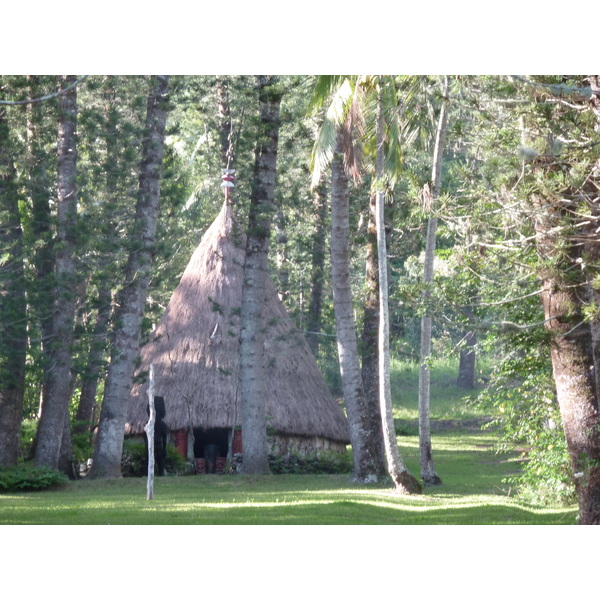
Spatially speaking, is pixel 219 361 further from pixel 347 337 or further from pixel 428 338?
pixel 428 338

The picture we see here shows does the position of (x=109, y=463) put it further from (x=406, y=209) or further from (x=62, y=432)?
(x=406, y=209)

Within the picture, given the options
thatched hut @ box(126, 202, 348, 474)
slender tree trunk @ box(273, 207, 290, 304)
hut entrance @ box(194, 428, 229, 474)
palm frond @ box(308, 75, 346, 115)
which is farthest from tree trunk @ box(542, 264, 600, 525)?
slender tree trunk @ box(273, 207, 290, 304)

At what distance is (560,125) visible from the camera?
28.2ft

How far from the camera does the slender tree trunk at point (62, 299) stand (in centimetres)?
1533

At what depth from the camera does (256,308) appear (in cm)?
1625

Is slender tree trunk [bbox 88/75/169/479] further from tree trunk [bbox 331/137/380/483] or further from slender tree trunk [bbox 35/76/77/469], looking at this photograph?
tree trunk [bbox 331/137/380/483]

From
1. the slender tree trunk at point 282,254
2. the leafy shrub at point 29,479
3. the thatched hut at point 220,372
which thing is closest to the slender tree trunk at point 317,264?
the slender tree trunk at point 282,254

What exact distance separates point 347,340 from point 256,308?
240cm

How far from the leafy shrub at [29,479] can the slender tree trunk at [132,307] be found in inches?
66.7

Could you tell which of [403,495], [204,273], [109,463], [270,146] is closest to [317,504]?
[403,495]

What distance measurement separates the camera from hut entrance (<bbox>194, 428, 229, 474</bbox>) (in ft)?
61.0

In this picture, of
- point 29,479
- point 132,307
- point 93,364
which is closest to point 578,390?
point 29,479

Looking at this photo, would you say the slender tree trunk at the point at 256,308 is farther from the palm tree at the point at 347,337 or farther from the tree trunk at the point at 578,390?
the tree trunk at the point at 578,390
